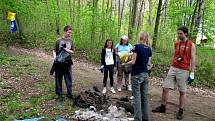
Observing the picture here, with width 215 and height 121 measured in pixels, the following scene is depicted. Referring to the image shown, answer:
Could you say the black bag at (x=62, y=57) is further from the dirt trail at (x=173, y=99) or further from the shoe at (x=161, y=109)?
the shoe at (x=161, y=109)

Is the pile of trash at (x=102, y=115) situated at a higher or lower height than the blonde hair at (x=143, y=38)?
lower

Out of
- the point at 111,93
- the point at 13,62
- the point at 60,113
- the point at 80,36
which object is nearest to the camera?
the point at 60,113

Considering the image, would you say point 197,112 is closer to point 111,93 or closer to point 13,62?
point 111,93

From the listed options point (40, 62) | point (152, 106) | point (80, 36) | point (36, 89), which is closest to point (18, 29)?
point (80, 36)

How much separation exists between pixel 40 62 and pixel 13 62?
4.27 feet

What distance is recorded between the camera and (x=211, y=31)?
26391 mm

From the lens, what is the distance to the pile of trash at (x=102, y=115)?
25.1ft

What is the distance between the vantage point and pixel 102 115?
8.02 metres

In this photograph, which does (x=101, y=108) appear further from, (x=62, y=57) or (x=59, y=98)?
(x=62, y=57)

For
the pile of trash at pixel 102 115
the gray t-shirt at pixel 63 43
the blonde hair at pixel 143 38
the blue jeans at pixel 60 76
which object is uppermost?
the blonde hair at pixel 143 38

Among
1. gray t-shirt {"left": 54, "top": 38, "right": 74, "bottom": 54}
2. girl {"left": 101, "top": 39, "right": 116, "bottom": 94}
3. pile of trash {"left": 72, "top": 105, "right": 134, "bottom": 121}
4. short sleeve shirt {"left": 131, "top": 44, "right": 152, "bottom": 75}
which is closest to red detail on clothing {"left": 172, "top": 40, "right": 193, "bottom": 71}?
short sleeve shirt {"left": 131, "top": 44, "right": 152, "bottom": 75}

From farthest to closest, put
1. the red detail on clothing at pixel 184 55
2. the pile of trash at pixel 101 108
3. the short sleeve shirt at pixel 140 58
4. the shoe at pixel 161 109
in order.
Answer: the shoe at pixel 161 109
the red detail on clothing at pixel 184 55
the pile of trash at pixel 101 108
the short sleeve shirt at pixel 140 58

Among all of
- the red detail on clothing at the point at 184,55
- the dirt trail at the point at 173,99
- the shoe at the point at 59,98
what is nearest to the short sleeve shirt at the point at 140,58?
the red detail on clothing at the point at 184,55

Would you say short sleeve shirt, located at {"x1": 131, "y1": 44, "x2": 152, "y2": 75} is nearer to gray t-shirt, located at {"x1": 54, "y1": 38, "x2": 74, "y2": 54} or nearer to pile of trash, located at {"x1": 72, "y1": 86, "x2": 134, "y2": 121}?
pile of trash, located at {"x1": 72, "y1": 86, "x2": 134, "y2": 121}
